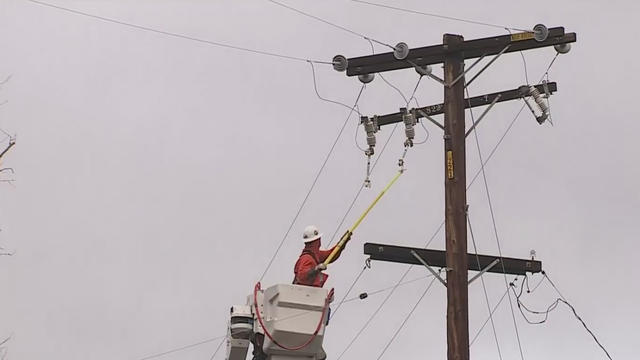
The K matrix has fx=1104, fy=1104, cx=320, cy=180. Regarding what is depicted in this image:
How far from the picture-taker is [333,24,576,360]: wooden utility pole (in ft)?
38.8

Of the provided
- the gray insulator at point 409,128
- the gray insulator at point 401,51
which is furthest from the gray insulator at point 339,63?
the gray insulator at point 409,128

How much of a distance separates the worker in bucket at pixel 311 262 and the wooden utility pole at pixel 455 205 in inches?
53.9

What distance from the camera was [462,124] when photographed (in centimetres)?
1245

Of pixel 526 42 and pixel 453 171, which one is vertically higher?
pixel 526 42

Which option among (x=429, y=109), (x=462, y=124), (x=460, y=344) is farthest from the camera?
(x=429, y=109)

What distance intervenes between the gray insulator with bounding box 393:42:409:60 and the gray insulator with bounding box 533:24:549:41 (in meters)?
1.47

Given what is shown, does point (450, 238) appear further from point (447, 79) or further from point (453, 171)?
point (447, 79)

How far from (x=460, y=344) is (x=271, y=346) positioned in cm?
209

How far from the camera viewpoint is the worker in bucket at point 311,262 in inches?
489

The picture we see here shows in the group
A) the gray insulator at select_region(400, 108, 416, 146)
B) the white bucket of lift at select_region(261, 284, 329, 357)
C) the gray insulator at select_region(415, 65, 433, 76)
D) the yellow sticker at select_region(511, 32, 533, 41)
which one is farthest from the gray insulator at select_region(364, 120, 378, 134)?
the white bucket of lift at select_region(261, 284, 329, 357)

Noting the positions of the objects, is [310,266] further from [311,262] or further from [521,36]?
[521,36]

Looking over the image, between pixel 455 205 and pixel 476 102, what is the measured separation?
2.46 meters

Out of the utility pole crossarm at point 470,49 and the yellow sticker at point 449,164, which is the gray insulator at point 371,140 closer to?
the utility pole crossarm at point 470,49

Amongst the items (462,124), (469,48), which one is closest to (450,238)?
(462,124)
